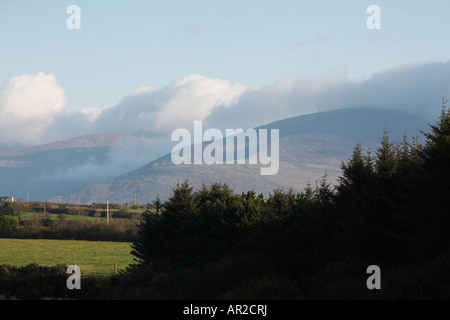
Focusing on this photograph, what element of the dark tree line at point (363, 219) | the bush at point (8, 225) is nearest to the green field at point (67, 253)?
the bush at point (8, 225)

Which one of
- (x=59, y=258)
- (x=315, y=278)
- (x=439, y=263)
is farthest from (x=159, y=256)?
(x=59, y=258)

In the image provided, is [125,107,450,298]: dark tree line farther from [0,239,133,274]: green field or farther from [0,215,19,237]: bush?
[0,215,19,237]: bush

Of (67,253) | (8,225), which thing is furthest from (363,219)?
(8,225)

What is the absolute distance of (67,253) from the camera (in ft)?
341

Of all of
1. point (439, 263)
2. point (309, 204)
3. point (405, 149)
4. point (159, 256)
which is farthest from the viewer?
point (159, 256)

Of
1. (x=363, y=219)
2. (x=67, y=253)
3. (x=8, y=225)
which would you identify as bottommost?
(x=67, y=253)

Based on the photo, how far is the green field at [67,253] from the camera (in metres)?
90.8

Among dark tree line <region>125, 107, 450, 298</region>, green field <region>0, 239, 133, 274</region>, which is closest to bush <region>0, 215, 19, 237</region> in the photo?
green field <region>0, 239, 133, 274</region>

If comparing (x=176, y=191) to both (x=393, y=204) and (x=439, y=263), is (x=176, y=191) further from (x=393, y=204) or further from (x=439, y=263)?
(x=439, y=263)

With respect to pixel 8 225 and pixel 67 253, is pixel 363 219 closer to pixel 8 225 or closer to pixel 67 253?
pixel 67 253

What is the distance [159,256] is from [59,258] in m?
51.0

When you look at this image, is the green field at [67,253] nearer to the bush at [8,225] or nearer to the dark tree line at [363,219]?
the bush at [8,225]

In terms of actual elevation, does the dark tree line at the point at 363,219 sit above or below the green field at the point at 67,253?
above
